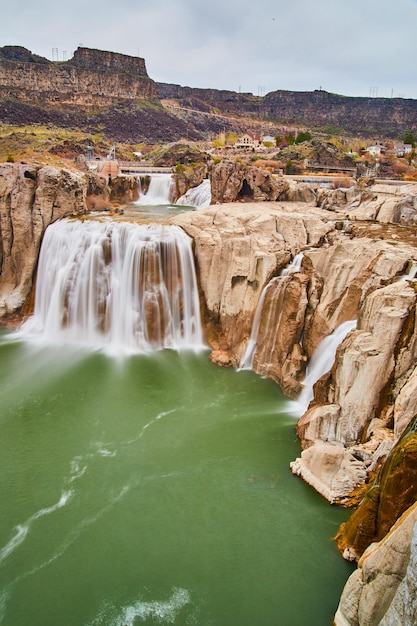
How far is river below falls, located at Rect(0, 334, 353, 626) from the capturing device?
33.1 feet

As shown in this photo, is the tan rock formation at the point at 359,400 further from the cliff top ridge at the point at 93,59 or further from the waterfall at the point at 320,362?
the cliff top ridge at the point at 93,59

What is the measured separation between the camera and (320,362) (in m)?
17.3

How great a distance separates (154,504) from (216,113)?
144 metres

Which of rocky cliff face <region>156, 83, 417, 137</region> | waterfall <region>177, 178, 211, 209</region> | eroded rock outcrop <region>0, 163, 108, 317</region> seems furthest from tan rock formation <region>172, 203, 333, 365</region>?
rocky cliff face <region>156, 83, 417, 137</region>


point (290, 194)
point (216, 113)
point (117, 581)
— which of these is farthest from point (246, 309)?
point (216, 113)

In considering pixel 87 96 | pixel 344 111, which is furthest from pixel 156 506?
pixel 344 111

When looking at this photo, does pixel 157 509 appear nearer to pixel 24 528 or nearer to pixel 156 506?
pixel 156 506

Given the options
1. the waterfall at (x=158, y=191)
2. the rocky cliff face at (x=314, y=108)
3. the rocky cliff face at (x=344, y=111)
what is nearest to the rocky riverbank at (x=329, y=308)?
the waterfall at (x=158, y=191)

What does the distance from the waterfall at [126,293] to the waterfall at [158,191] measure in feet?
72.2

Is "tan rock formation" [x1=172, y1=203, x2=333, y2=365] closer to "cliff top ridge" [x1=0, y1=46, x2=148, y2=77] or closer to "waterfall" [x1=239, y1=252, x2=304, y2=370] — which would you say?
"waterfall" [x1=239, y1=252, x2=304, y2=370]

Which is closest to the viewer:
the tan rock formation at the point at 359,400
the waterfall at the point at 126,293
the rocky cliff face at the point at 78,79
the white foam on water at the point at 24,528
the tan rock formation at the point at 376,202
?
the white foam on water at the point at 24,528

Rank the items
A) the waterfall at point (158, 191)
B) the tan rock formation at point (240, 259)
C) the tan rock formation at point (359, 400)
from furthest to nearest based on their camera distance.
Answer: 1. the waterfall at point (158, 191)
2. the tan rock formation at point (240, 259)
3. the tan rock formation at point (359, 400)

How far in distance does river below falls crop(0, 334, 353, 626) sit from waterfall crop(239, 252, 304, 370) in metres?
1.54

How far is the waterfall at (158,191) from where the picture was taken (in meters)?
45.3
